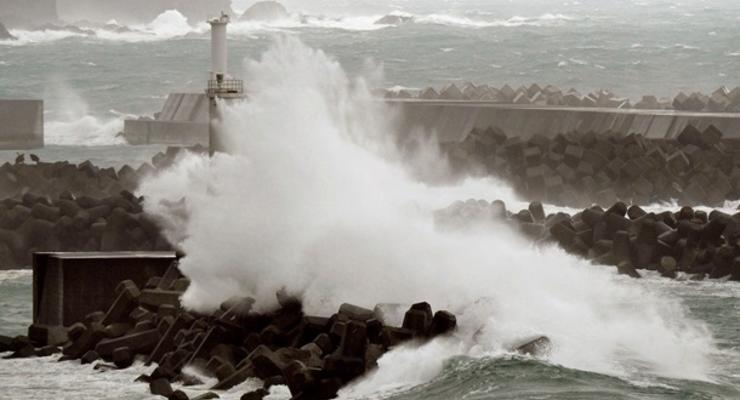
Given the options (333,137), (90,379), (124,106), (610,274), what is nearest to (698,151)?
(610,274)

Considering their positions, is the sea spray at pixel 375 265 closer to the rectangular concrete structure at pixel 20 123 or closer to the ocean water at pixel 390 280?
the ocean water at pixel 390 280

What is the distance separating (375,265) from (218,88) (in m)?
7.54

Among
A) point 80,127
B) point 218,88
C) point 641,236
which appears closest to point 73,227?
point 218,88

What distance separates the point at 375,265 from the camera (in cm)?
1605

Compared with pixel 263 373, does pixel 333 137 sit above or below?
above

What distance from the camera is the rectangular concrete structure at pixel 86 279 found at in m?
17.9

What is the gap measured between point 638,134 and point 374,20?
69.2 m

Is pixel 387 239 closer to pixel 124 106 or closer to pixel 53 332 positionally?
pixel 53 332

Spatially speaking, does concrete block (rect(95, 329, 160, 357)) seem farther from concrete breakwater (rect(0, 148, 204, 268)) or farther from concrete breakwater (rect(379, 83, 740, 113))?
concrete breakwater (rect(379, 83, 740, 113))

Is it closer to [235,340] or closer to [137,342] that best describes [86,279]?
[137,342]

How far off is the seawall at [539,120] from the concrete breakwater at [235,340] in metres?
14.5

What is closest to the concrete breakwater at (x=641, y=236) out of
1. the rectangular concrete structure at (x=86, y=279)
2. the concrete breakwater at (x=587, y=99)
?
the rectangular concrete structure at (x=86, y=279)

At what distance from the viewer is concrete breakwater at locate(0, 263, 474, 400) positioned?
13703 mm

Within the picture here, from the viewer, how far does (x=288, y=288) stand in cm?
1570
